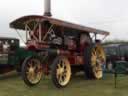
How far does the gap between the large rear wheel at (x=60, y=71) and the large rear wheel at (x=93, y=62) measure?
5.83 ft

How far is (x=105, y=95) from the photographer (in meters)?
10.1

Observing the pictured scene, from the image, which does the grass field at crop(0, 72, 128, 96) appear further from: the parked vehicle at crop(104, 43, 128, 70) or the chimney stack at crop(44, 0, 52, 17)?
the parked vehicle at crop(104, 43, 128, 70)

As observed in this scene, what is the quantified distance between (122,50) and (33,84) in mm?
8785

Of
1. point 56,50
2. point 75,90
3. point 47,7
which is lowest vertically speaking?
point 75,90

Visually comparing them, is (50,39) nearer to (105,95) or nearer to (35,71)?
(35,71)

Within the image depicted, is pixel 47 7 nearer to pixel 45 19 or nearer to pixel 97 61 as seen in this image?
pixel 97 61

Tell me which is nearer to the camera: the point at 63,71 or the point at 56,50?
the point at 63,71

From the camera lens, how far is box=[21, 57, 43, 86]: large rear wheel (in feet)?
39.2

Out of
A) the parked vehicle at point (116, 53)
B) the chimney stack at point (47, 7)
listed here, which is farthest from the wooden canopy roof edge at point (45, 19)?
the parked vehicle at point (116, 53)

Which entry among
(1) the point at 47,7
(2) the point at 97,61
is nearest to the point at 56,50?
(2) the point at 97,61

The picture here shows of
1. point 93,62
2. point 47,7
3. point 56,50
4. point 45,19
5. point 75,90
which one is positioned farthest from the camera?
point 47,7

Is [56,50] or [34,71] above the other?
[56,50]

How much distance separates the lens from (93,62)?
555 inches

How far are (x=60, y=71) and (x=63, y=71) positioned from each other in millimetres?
247
